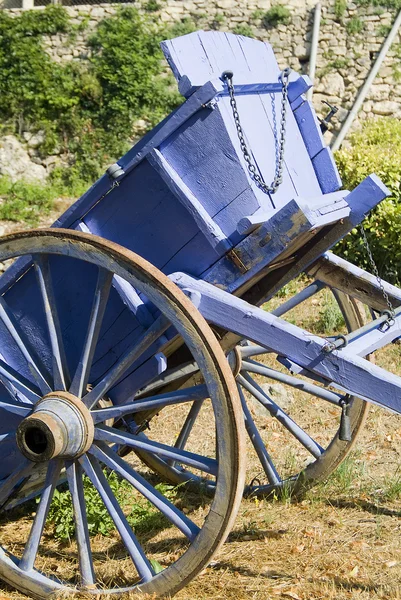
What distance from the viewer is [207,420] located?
5402 mm

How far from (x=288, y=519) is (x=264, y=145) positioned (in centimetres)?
188

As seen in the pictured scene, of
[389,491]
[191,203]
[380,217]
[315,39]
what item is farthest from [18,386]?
[315,39]

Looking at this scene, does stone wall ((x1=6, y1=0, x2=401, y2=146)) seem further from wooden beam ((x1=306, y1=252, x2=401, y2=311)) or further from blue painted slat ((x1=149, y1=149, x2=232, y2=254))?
blue painted slat ((x1=149, y1=149, x2=232, y2=254))

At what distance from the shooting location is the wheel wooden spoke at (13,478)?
3.31m

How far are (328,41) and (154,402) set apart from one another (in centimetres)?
1062

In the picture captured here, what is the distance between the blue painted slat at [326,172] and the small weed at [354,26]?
9.70 metres

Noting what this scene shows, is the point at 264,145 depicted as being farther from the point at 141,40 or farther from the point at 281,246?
the point at 141,40

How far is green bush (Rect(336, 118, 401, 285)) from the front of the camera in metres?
7.46

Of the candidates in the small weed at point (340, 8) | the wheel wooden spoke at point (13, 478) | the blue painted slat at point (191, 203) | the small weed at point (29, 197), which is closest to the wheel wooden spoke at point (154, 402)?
the wheel wooden spoke at point (13, 478)

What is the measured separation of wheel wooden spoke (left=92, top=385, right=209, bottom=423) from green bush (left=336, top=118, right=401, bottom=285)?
15.3ft

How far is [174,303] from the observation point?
2.86m

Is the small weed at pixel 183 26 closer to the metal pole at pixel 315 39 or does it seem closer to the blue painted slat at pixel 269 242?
the metal pole at pixel 315 39

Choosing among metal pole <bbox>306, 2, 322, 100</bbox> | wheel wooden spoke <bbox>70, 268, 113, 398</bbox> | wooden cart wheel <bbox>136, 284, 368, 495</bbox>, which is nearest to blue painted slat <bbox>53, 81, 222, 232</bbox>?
wheel wooden spoke <bbox>70, 268, 113, 398</bbox>

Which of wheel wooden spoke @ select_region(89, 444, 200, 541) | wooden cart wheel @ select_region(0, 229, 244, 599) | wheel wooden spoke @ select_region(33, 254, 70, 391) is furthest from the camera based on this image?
wheel wooden spoke @ select_region(33, 254, 70, 391)
